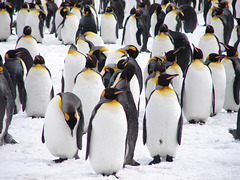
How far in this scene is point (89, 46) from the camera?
8.01 m

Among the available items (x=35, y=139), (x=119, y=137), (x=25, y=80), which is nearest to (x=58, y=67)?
(x=25, y=80)

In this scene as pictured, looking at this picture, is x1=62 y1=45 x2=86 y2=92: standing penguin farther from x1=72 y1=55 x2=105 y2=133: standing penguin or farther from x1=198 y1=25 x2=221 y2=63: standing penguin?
x1=198 y1=25 x2=221 y2=63: standing penguin

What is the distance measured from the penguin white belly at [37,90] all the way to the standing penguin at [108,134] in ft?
8.18

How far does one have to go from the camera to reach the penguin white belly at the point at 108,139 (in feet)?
12.2

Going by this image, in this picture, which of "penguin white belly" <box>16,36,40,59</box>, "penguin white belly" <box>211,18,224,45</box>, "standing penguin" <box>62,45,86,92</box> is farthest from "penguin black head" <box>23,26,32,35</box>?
"penguin white belly" <box>211,18,224,45</box>

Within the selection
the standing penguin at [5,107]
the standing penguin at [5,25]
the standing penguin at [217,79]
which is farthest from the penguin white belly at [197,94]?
the standing penguin at [5,25]

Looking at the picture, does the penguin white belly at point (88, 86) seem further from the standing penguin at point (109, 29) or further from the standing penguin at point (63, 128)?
the standing penguin at point (109, 29)

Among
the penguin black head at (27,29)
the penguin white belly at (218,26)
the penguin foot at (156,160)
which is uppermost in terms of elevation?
the penguin white belly at (218,26)

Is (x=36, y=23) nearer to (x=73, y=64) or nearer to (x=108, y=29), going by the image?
(x=108, y=29)

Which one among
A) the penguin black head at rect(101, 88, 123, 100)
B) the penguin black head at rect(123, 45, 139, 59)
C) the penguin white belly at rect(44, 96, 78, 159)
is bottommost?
the penguin white belly at rect(44, 96, 78, 159)

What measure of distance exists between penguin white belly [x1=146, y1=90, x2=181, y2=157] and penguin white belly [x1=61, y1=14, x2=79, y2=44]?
720cm

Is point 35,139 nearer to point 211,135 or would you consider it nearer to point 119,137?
point 119,137

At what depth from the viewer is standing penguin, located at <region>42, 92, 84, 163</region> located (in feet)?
13.7

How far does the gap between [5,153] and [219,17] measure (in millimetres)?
8399
